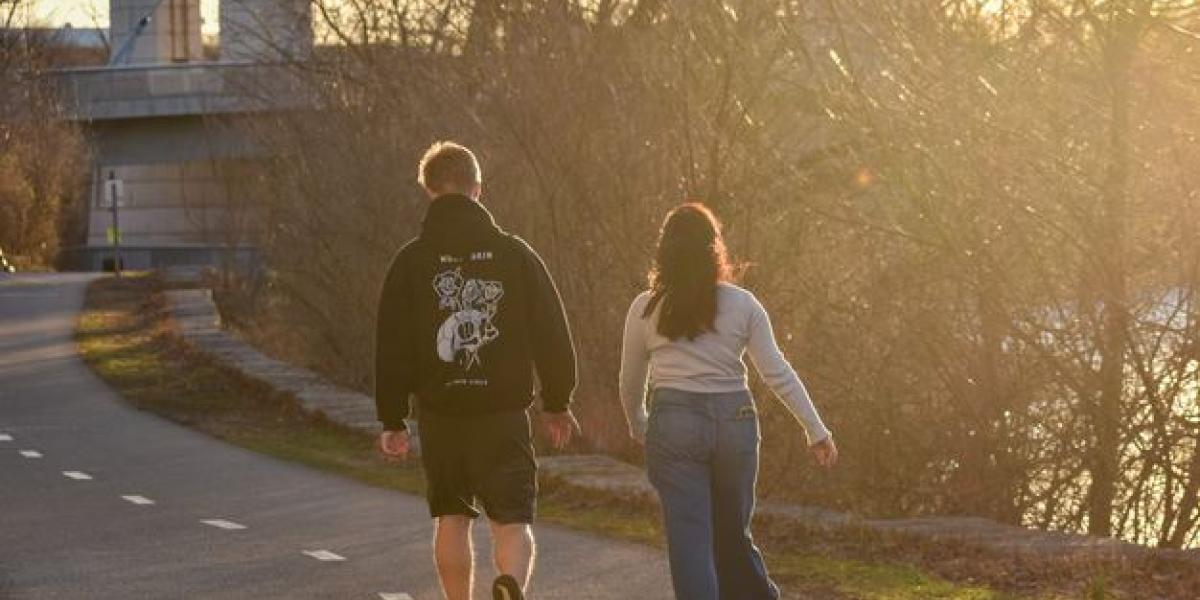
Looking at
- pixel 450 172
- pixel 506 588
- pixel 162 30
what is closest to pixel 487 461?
pixel 506 588

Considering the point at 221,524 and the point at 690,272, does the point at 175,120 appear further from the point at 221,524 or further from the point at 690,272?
the point at 690,272

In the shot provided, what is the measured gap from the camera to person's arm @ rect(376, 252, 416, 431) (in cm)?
952

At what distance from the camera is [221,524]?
1539 cm

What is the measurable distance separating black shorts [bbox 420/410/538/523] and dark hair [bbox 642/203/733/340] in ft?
2.19

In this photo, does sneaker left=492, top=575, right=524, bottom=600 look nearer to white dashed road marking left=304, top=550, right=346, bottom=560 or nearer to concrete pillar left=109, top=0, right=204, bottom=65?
white dashed road marking left=304, top=550, right=346, bottom=560

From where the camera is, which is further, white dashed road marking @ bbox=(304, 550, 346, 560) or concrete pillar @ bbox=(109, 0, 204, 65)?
concrete pillar @ bbox=(109, 0, 204, 65)

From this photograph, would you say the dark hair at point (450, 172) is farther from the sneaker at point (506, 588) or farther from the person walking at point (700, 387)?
the sneaker at point (506, 588)

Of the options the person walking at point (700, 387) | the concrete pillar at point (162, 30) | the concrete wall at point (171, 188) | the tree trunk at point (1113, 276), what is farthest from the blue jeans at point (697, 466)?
the concrete pillar at point (162, 30)

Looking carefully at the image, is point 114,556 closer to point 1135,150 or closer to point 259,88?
point 1135,150

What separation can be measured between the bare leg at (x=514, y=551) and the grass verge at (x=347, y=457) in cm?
282

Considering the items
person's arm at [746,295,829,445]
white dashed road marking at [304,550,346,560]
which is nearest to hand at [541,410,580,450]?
person's arm at [746,295,829,445]

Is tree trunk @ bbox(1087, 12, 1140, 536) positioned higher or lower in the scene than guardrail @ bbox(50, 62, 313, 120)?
lower

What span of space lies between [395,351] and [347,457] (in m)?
10.7

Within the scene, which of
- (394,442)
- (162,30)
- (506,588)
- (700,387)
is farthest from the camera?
(162,30)
